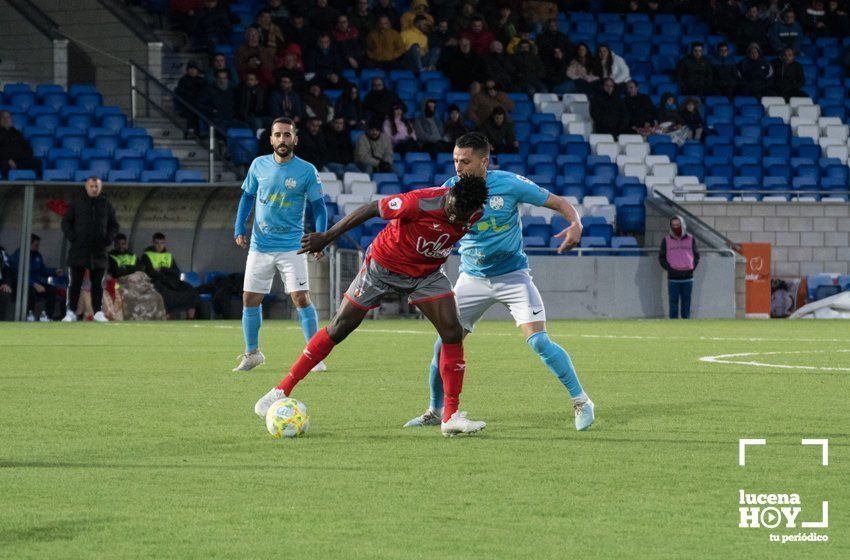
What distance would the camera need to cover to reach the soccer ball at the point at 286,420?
7.69 meters

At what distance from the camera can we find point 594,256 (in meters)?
25.2

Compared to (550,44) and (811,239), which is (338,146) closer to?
(550,44)

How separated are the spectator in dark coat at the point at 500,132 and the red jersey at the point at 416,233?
1884 cm

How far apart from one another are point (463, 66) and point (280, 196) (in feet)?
53.4

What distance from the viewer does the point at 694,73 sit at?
29.9 m

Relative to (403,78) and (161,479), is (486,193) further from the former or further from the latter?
(403,78)

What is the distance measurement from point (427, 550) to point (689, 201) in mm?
22661

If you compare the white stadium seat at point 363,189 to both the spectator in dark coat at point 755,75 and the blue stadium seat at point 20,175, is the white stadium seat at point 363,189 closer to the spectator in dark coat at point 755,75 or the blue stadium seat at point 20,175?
the blue stadium seat at point 20,175

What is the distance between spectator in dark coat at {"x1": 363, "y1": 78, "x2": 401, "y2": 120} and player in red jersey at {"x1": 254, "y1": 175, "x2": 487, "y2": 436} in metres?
18.5

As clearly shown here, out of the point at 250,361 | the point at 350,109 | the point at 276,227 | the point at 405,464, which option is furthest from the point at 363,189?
the point at 405,464

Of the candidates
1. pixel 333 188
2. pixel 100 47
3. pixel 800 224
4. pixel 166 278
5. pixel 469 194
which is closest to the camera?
Result: pixel 469 194

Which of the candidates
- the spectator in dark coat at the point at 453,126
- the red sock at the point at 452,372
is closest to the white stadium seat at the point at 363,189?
the spectator in dark coat at the point at 453,126

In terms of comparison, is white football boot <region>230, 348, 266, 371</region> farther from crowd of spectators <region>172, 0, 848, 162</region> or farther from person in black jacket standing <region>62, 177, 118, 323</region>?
crowd of spectators <region>172, 0, 848, 162</region>

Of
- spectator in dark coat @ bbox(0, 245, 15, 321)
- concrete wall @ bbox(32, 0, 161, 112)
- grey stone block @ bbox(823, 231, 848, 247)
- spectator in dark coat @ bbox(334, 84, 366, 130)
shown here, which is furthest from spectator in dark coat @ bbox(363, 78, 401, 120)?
grey stone block @ bbox(823, 231, 848, 247)
